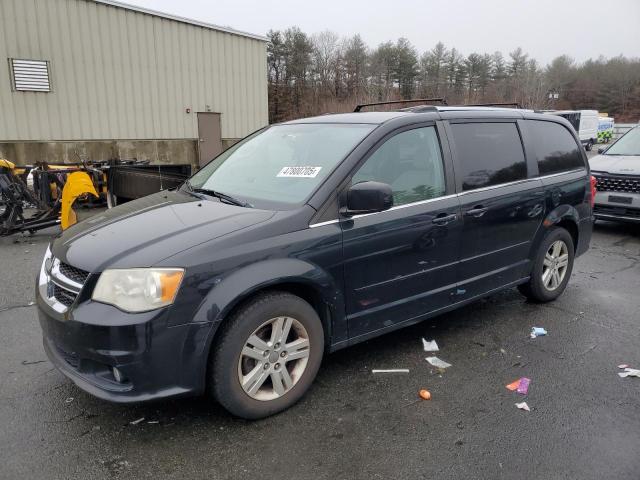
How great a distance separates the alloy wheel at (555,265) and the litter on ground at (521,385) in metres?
1.63

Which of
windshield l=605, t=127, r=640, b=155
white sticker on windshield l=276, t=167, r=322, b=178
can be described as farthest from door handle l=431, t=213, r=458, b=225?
windshield l=605, t=127, r=640, b=155

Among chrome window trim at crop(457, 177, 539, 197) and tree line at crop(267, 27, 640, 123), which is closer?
→ chrome window trim at crop(457, 177, 539, 197)

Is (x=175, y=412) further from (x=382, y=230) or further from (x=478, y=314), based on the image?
(x=478, y=314)

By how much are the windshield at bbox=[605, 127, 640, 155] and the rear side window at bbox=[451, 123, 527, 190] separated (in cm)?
591

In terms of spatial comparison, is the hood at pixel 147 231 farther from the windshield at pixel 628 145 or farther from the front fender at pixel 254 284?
the windshield at pixel 628 145

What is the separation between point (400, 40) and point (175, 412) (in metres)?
73.0

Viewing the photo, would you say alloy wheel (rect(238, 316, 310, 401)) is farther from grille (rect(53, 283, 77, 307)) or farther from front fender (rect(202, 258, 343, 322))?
grille (rect(53, 283, 77, 307))

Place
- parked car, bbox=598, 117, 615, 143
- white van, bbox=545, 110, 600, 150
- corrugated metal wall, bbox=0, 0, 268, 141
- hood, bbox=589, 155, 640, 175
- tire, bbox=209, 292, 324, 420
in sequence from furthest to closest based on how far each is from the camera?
parked car, bbox=598, 117, 615, 143
white van, bbox=545, 110, 600, 150
corrugated metal wall, bbox=0, 0, 268, 141
hood, bbox=589, 155, 640, 175
tire, bbox=209, 292, 324, 420

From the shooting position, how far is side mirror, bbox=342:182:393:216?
2.92 meters

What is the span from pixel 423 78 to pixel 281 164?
69025 millimetres

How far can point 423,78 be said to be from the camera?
221ft

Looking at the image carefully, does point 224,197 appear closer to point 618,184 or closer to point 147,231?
point 147,231

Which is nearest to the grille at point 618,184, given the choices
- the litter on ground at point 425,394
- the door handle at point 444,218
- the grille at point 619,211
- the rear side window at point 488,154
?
the grille at point 619,211

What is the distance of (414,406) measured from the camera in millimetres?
3025
